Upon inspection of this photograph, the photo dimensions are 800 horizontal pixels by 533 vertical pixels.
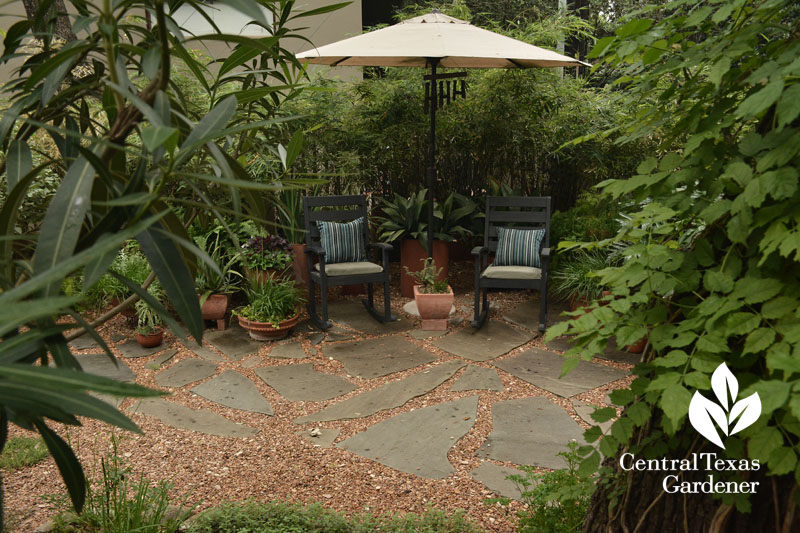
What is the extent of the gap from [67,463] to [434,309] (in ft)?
Result: 12.8

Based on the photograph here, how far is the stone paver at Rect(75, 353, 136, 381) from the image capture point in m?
3.83

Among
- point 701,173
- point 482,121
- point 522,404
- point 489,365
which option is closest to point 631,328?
point 701,173

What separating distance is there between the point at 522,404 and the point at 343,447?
1.08 metres

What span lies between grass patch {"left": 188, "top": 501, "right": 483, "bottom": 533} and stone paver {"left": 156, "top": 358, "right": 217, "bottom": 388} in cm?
175

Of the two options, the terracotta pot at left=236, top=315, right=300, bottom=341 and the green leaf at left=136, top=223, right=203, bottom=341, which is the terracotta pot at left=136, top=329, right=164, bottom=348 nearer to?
the terracotta pot at left=236, top=315, right=300, bottom=341

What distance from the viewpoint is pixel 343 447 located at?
3.07 metres

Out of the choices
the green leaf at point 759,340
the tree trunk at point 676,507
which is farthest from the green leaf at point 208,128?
the tree trunk at point 676,507

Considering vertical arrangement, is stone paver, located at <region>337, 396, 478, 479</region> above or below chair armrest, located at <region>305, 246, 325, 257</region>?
below

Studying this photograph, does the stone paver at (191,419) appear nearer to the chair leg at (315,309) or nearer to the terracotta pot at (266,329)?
the terracotta pot at (266,329)

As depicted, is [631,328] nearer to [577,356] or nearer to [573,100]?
[577,356]

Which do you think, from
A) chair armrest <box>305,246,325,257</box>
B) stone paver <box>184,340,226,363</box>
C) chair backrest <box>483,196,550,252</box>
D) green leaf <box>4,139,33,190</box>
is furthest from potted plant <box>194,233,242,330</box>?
green leaf <box>4,139,33,190</box>

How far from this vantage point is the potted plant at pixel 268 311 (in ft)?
14.9

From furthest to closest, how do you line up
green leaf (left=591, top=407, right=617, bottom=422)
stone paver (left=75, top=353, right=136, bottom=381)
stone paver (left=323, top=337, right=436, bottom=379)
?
stone paver (left=323, top=337, right=436, bottom=379)
stone paver (left=75, top=353, right=136, bottom=381)
green leaf (left=591, top=407, right=617, bottom=422)

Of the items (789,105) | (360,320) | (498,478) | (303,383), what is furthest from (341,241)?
(789,105)
